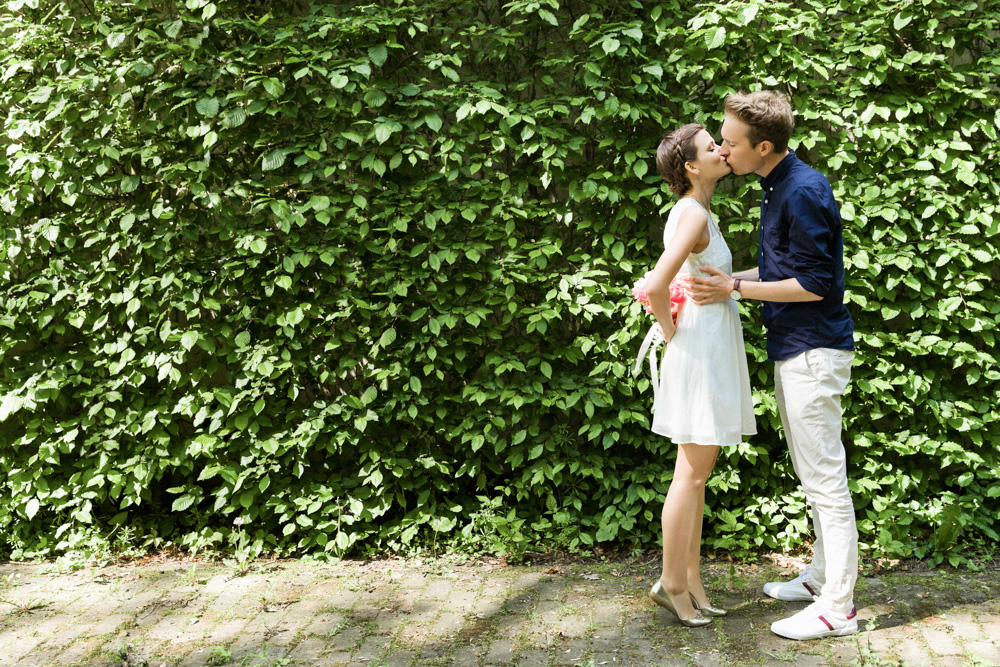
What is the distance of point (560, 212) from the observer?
13.7ft

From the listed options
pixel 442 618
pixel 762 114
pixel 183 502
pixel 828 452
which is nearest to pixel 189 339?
pixel 183 502

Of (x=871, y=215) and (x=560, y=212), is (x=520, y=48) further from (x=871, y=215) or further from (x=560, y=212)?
(x=871, y=215)

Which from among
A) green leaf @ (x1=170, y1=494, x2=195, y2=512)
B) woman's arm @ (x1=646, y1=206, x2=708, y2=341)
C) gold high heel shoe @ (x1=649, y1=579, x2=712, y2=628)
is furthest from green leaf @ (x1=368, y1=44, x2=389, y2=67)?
gold high heel shoe @ (x1=649, y1=579, x2=712, y2=628)

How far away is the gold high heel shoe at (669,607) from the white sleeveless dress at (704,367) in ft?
2.23

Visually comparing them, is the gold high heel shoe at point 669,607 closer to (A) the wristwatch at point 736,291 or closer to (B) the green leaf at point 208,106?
(A) the wristwatch at point 736,291

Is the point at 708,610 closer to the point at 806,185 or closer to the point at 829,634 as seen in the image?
the point at 829,634

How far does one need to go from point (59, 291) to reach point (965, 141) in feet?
15.8

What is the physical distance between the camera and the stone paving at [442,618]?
314cm

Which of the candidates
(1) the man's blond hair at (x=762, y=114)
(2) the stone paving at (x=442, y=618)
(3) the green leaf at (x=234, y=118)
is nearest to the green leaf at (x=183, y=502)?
(2) the stone paving at (x=442, y=618)

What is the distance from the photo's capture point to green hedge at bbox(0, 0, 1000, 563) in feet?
13.0

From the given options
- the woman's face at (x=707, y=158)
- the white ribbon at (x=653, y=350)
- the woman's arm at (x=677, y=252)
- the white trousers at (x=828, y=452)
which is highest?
the woman's face at (x=707, y=158)

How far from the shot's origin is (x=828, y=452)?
318 cm

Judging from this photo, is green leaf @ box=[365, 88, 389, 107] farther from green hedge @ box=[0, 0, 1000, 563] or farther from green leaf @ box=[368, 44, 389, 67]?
green leaf @ box=[368, 44, 389, 67]

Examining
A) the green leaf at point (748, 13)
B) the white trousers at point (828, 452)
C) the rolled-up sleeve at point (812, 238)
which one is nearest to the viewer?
the rolled-up sleeve at point (812, 238)
